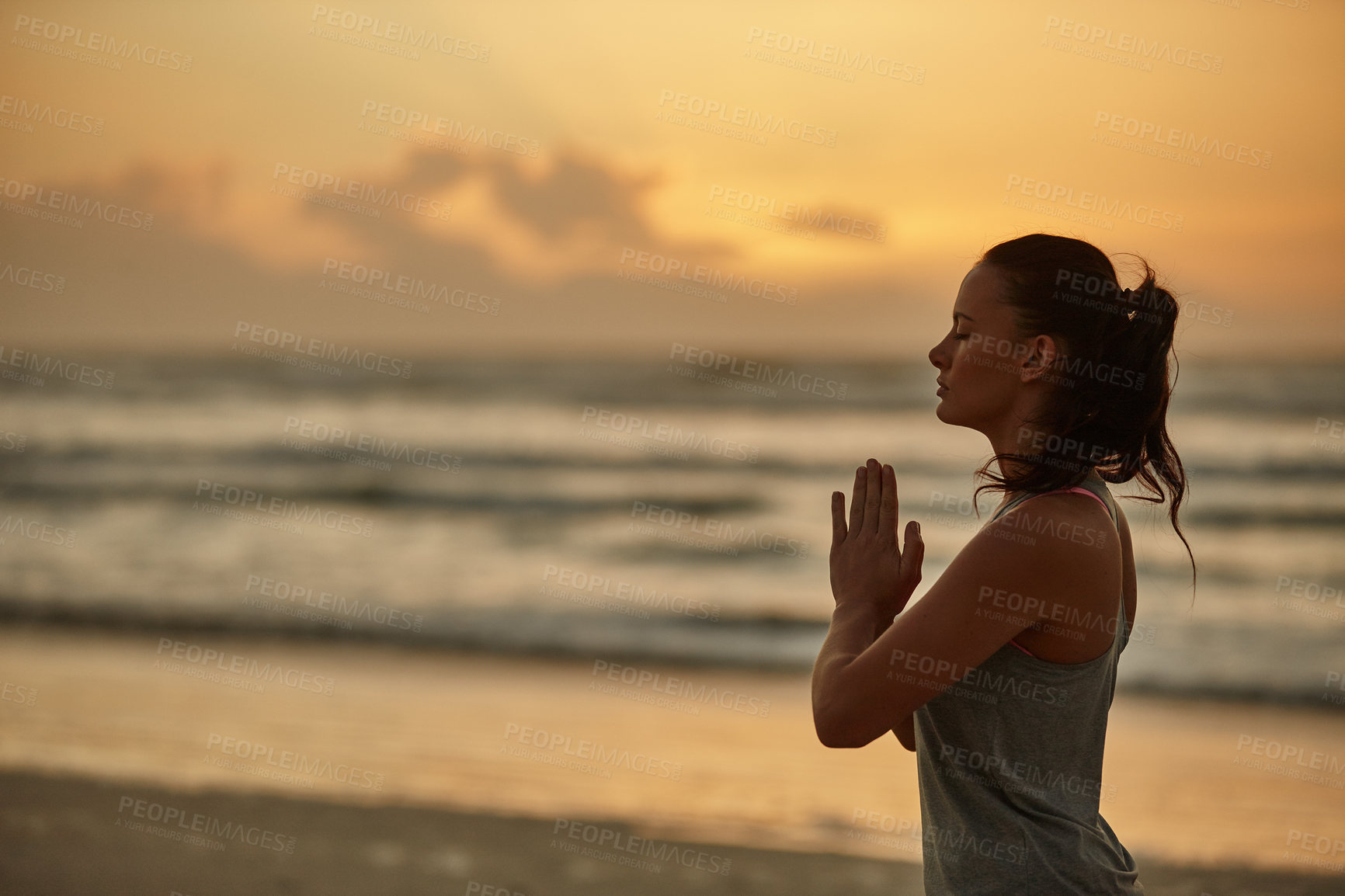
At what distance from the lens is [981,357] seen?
6.09ft

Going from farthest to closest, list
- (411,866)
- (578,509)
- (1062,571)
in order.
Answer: (578,509) → (411,866) → (1062,571)

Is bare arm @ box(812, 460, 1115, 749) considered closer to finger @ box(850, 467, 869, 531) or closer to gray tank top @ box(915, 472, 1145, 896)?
gray tank top @ box(915, 472, 1145, 896)

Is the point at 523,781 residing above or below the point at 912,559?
below

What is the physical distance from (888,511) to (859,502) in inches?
2.4

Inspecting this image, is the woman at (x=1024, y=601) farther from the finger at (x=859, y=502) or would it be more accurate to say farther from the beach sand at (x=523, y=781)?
the beach sand at (x=523, y=781)

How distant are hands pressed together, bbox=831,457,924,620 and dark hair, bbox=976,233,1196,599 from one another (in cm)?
21

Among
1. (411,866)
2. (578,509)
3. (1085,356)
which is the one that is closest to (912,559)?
(1085,356)

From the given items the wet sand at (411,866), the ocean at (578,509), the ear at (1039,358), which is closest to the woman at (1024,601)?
the ear at (1039,358)

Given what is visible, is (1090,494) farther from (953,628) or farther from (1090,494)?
(953,628)

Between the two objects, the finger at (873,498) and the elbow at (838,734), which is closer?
the elbow at (838,734)

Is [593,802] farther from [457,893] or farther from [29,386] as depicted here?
[29,386]

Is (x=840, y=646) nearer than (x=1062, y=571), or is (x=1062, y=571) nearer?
(x=1062, y=571)

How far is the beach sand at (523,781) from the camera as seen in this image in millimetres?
4188

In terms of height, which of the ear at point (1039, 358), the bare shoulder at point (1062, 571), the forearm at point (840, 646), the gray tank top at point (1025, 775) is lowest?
the gray tank top at point (1025, 775)
